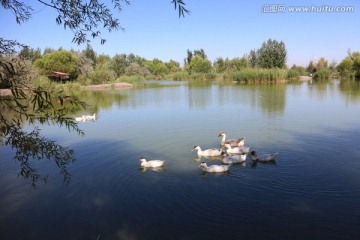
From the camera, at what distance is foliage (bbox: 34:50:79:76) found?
6425 cm

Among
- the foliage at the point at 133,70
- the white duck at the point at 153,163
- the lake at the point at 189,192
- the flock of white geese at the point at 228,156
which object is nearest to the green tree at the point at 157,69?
the foliage at the point at 133,70

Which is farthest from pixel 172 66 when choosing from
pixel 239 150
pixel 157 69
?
pixel 239 150

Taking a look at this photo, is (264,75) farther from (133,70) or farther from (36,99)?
(36,99)

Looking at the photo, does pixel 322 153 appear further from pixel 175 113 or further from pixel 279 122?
pixel 175 113

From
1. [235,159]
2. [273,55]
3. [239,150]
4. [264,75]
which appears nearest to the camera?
[235,159]

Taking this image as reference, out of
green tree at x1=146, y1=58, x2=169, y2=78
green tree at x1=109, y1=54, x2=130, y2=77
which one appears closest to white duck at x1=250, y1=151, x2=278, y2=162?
green tree at x1=109, y1=54, x2=130, y2=77

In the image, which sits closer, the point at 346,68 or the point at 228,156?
the point at 228,156

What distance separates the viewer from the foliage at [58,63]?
64250 millimetres

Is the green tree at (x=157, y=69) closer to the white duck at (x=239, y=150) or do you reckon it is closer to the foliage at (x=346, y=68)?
the foliage at (x=346, y=68)

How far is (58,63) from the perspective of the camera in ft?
211

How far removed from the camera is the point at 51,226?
7.44 meters

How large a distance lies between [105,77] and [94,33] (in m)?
61.1

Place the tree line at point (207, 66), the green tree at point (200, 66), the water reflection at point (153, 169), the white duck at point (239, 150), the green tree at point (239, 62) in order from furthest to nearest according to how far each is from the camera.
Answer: the green tree at point (200, 66), the green tree at point (239, 62), the tree line at point (207, 66), the white duck at point (239, 150), the water reflection at point (153, 169)

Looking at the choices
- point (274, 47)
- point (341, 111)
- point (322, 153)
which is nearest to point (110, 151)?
point (322, 153)
